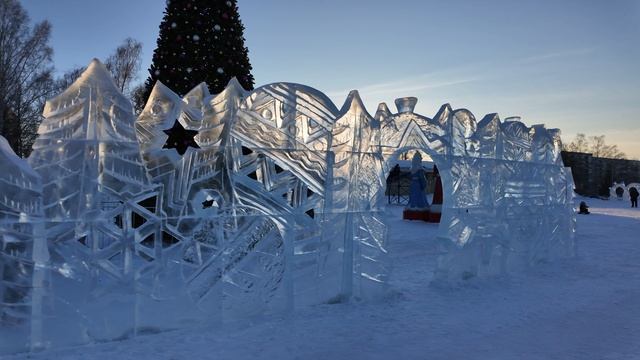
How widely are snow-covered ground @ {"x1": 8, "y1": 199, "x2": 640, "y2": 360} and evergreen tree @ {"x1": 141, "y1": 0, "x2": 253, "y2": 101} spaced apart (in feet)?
17.4

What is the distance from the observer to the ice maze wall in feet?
15.1

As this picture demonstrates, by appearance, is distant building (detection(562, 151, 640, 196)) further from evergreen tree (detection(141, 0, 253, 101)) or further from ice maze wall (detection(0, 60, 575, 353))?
ice maze wall (detection(0, 60, 575, 353))

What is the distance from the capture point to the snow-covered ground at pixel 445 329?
4.69 metres

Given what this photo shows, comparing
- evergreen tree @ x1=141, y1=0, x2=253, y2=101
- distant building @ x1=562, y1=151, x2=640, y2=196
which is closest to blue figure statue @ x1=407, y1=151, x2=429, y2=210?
evergreen tree @ x1=141, y1=0, x2=253, y2=101

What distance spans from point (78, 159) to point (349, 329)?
3146 mm

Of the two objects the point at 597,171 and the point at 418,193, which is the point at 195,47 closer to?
the point at 418,193

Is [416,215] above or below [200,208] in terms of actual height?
below

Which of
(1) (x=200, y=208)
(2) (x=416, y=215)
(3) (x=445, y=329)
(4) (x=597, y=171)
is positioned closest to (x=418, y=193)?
(2) (x=416, y=215)

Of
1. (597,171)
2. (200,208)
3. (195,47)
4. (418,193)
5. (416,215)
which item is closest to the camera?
(200,208)

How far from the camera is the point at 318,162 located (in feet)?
20.6

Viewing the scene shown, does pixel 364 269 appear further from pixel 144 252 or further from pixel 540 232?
pixel 540 232

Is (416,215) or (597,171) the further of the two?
(597,171)

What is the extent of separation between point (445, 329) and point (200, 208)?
9.52 ft

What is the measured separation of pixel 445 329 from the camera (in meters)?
5.54
